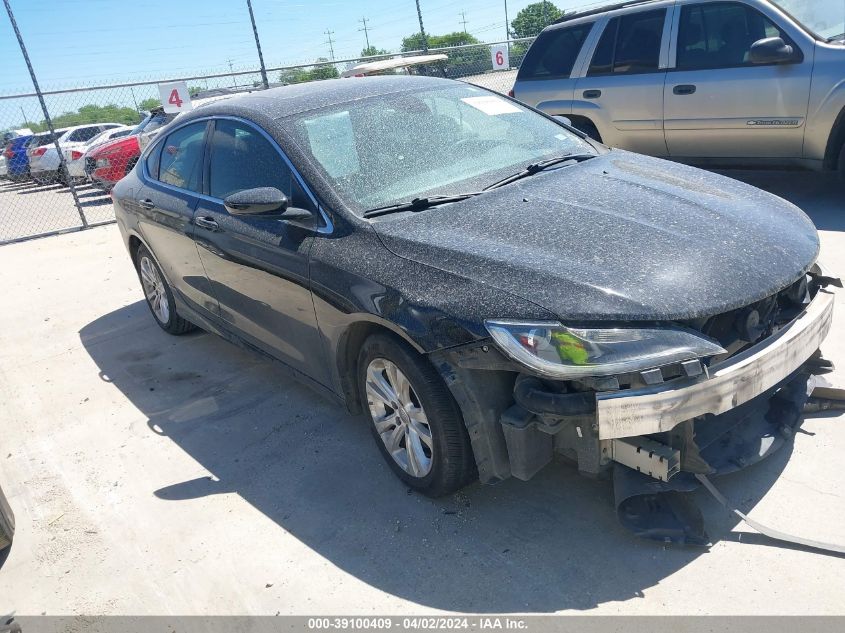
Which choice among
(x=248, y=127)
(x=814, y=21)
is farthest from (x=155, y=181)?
(x=814, y=21)

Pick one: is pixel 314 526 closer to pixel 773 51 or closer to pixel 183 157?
pixel 183 157

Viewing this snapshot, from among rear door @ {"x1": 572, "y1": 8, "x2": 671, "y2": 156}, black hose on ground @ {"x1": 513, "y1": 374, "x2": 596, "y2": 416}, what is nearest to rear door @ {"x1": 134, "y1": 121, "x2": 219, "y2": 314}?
black hose on ground @ {"x1": 513, "y1": 374, "x2": 596, "y2": 416}

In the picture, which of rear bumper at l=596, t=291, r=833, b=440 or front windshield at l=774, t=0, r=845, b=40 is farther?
front windshield at l=774, t=0, r=845, b=40

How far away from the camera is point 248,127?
3.99m

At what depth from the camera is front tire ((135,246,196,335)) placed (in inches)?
217

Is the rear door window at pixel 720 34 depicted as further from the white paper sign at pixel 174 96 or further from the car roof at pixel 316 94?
the white paper sign at pixel 174 96

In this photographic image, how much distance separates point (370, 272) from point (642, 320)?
46.2 inches

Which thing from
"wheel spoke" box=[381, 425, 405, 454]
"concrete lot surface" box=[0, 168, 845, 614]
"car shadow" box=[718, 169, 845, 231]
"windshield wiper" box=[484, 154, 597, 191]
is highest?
"windshield wiper" box=[484, 154, 597, 191]

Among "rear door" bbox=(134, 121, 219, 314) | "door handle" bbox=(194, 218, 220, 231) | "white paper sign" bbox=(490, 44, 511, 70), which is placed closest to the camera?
"door handle" bbox=(194, 218, 220, 231)

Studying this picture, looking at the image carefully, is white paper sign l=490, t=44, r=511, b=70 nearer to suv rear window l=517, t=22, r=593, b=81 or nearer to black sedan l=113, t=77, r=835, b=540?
suv rear window l=517, t=22, r=593, b=81

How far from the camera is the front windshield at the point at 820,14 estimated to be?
638 centimetres

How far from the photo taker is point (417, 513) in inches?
125

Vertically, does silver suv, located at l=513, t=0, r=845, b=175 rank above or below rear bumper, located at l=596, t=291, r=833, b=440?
above

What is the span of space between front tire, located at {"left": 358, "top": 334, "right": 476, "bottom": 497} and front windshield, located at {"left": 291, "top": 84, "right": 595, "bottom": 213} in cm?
75
